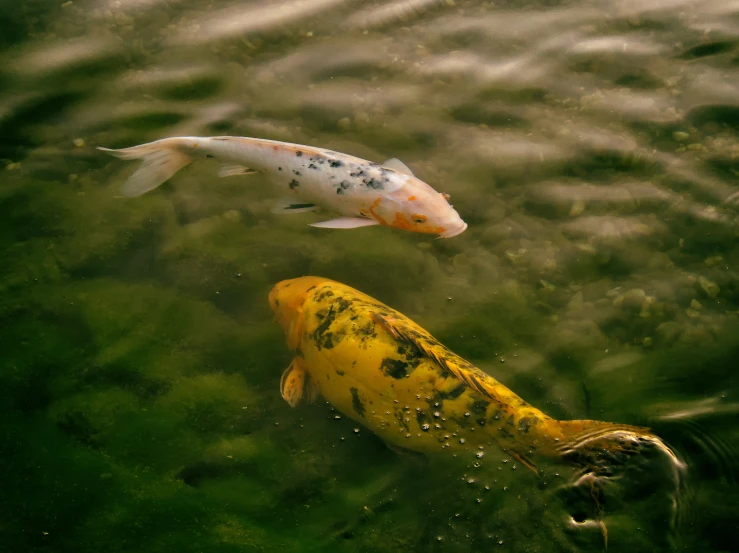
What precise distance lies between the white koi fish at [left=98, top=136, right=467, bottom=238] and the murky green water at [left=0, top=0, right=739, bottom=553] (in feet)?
1.12

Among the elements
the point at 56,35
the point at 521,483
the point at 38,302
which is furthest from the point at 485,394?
the point at 56,35

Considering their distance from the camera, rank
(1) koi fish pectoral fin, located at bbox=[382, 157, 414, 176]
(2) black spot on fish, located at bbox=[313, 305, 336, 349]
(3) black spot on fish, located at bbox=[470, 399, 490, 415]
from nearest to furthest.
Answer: (3) black spot on fish, located at bbox=[470, 399, 490, 415] < (2) black spot on fish, located at bbox=[313, 305, 336, 349] < (1) koi fish pectoral fin, located at bbox=[382, 157, 414, 176]

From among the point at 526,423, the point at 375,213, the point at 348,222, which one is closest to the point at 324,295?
the point at 348,222

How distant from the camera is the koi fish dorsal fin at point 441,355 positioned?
2973 millimetres

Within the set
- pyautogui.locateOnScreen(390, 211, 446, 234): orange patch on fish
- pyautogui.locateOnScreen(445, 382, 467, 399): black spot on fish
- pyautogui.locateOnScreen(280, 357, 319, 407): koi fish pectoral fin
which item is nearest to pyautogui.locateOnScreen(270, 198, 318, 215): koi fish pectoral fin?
pyautogui.locateOnScreen(390, 211, 446, 234): orange patch on fish

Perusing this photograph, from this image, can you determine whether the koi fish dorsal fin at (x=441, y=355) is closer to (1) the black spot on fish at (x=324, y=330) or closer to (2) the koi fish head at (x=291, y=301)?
(1) the black spot on fish at (x=324, y=330)

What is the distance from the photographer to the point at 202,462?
10.6 ft

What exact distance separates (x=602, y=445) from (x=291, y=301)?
181 cm

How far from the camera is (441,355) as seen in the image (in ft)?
10.2

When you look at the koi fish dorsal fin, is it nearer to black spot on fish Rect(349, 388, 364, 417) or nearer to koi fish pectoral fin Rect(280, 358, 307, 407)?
black spot on fish Rect(349, 388, 364, 417)

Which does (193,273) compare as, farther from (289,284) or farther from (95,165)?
(95,165)

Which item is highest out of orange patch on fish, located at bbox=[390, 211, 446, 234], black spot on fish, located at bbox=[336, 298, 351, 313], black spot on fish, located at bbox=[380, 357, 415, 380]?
orange patch on fish, located at bbox=[390, 211, 446, 234]

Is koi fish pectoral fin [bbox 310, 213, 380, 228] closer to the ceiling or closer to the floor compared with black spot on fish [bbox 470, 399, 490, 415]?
closer to the ceiling

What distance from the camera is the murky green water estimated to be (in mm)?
3031
